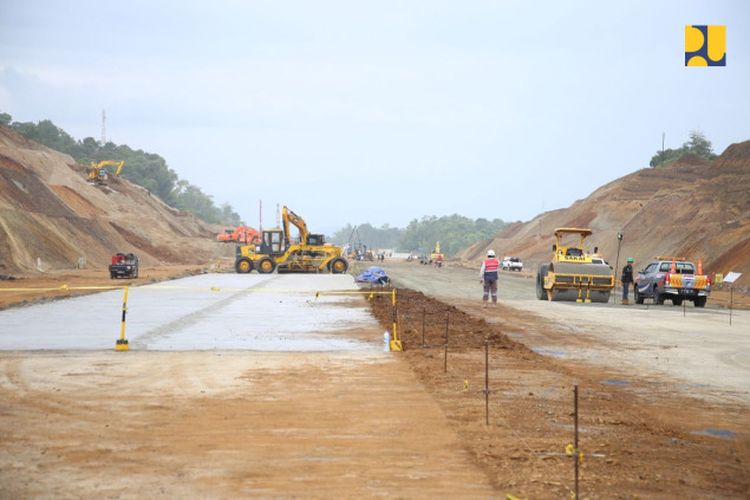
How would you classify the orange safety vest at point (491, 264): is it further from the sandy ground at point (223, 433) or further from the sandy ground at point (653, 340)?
the sandy ground at point (223, 433)

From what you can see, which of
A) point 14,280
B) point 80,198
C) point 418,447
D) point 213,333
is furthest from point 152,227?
point 418,447

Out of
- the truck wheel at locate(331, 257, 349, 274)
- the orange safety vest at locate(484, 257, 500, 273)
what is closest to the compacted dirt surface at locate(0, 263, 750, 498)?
the orange safety vest at locate(484, 257, 500, 273)

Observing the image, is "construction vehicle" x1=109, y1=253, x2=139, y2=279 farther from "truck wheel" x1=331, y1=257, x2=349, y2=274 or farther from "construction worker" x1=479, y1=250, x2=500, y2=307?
"construction worker" x1=479, y1=250, x2=500, y2=307

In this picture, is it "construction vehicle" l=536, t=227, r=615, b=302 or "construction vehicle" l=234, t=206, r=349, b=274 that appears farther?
"construction vehicle" l=234, t=206, r=349, b=274

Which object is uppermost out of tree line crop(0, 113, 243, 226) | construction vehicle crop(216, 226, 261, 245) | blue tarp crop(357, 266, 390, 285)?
tree line crop(0, 113, 243, 226)

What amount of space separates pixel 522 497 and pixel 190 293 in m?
27.7

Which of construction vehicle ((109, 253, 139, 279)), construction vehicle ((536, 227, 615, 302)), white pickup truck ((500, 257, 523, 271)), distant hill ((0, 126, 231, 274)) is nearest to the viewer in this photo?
construction vehicle ((536, 227, 615, 302))

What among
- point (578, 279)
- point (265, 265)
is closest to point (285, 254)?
point (265, 265)

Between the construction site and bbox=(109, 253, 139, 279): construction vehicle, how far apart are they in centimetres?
1321

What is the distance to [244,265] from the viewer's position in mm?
54438

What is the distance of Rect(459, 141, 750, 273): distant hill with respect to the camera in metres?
52.3

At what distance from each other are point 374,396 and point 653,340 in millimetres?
9881

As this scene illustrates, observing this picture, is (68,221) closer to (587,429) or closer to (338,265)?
(338,265)

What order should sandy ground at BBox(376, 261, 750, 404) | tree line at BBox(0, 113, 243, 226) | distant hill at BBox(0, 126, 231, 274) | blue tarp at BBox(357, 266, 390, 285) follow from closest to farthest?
sandy ground at BBox(376, 261, 750, 404) < blue tarp at BBox(357, 266, 390, 285) < distant hill at BBox(0, 126, 231, 274) < tree line at BBox(0, 113, 243, 226)
